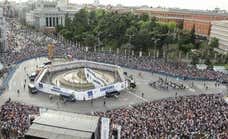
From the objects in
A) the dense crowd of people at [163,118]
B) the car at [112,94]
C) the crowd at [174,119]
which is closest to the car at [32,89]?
the dense crowd of people at [163,118]

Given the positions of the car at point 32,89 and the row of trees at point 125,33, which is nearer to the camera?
the car at point 32,89

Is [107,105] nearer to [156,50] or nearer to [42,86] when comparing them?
[42,86]

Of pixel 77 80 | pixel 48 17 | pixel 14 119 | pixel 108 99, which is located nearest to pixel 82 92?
pixel 108 99

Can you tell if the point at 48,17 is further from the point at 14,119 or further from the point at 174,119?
the point at 174,119

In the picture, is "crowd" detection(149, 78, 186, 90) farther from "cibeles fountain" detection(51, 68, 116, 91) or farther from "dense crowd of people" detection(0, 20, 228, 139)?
"dense crowd of people" detection(0, 20, 228, 139)

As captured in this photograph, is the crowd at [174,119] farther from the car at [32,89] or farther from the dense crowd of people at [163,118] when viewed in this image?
the car at [32,89]

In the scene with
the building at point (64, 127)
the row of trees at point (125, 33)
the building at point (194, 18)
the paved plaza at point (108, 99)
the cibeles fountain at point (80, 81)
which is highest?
the building at point (194, 18)

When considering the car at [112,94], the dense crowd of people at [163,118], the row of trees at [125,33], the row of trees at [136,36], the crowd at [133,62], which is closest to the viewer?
the dense crowd of people at [163,118]
